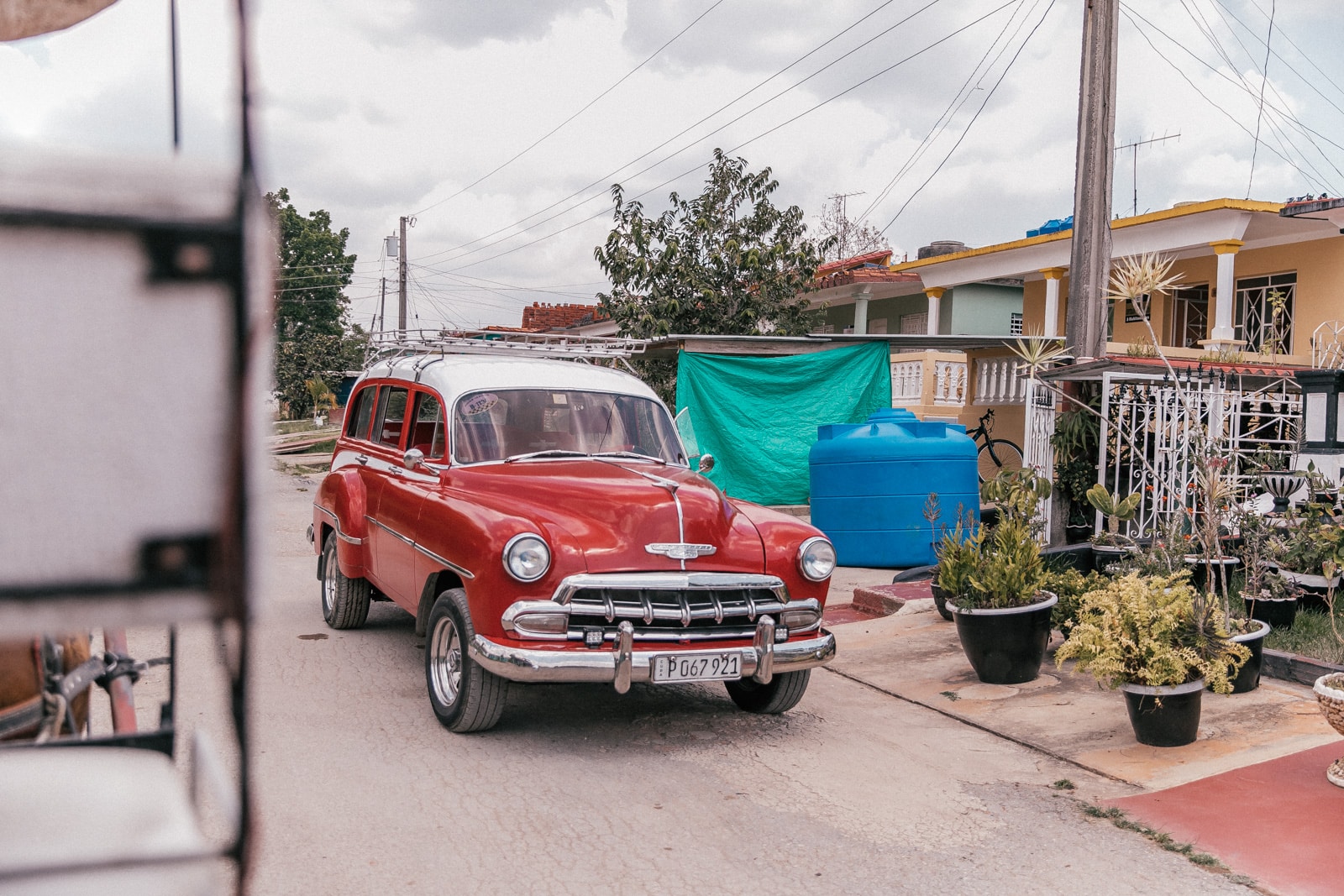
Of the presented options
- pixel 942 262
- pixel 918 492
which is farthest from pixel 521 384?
pixel 942 262

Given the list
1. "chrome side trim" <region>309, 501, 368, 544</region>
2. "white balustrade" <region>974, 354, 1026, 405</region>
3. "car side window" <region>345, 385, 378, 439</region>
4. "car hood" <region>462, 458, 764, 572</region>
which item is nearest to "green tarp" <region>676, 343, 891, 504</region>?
"white balustrade" <region>974, 354, 1026, 405</region>

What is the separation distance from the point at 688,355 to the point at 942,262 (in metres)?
8.72

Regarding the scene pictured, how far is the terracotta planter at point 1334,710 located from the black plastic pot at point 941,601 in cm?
339

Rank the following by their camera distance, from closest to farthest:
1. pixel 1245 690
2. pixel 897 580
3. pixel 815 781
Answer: pixel 815 781
pixel 1245 690
pixel 897 580

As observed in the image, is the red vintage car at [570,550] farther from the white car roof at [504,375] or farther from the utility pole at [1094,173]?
the utility pole at [1094,173]

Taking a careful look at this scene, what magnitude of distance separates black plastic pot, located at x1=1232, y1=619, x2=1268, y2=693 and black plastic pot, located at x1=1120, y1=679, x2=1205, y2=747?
84 cm

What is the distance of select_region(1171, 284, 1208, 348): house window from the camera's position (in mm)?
17016

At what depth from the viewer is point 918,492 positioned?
1078 cm

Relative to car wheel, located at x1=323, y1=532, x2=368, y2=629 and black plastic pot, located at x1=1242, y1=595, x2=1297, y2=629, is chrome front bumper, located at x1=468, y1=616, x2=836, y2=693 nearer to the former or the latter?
car wheel, located at x1=323, y1=532, x2=368, y2=629

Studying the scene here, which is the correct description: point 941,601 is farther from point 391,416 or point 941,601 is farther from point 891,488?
point 391,416

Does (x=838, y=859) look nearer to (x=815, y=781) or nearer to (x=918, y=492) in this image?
(x=815, y=781)

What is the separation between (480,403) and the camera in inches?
245

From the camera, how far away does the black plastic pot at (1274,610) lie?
6793mm

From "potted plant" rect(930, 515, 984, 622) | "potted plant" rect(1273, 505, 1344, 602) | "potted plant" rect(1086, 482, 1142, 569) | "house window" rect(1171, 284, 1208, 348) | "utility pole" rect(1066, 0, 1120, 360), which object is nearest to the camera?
"potted plant" rect(930, 515, 984, 622)
